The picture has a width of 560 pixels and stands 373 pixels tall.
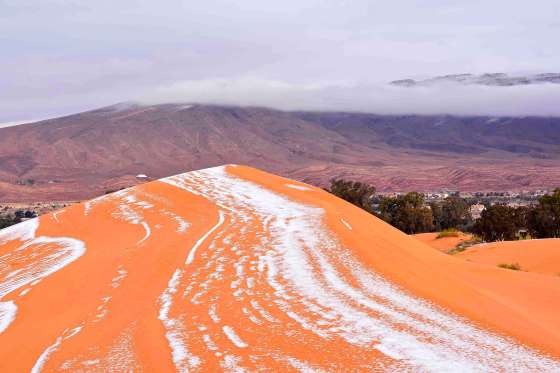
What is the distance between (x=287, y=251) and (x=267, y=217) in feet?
11.5

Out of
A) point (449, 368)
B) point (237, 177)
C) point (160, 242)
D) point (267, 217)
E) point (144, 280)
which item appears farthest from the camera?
point (237, 177)

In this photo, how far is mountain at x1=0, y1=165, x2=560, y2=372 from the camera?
5996 millimetres

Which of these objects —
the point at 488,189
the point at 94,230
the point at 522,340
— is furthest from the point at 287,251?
the point at 488,189

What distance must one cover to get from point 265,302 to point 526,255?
1275 centimetres

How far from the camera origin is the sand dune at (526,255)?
53.6 feet

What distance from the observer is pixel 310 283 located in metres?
8.41

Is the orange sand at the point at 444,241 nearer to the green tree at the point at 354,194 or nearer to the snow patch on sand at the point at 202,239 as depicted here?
the snow patch on sand at the point at 202,239

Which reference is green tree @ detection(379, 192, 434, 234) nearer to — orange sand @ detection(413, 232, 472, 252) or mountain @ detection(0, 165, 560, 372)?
orange sand @ detection(413, 232, 472, 252)

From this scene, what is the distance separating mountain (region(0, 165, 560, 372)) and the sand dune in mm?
5324

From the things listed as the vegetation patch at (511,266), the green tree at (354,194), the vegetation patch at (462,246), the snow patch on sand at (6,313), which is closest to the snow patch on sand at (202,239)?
the snow patch on sand at (6,313)

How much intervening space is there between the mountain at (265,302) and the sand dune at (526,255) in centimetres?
532

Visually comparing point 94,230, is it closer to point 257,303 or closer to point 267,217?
point 267,217

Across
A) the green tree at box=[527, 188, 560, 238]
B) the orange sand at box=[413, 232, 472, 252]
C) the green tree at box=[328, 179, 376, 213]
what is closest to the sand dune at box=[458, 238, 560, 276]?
the orange sand at box=[413, 232, 472, 252]

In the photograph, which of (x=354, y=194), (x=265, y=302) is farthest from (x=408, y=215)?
(x=265, y=302)
